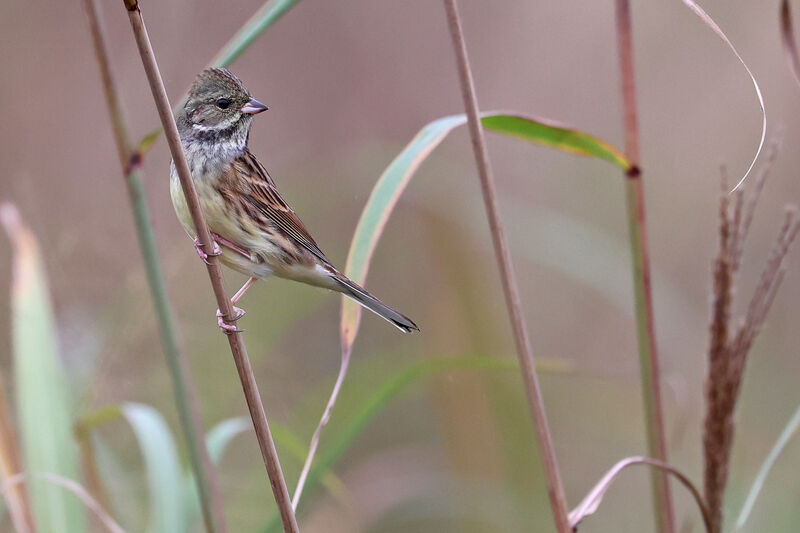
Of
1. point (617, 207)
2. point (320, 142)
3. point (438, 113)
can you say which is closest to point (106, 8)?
Result: point (320, 142)

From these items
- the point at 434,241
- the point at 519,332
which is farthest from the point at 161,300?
the point at 434,241

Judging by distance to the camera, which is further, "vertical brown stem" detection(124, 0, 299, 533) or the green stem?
the green stem

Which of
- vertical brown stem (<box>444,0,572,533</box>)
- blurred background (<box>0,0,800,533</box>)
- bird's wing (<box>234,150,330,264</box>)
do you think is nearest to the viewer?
vertical brown stem (<box>444,0,572,533</box>)

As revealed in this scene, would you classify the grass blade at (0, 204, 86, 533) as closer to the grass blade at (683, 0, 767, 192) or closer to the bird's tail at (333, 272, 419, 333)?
the bird's tail at (333, 272, 419, 333)

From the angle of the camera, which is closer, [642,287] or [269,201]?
[642,287]

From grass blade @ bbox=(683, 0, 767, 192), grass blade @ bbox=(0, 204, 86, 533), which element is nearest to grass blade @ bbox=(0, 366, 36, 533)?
grass blade @ bbox=(0, 204, 86, 533)

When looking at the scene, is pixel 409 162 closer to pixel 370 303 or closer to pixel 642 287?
pixel 370 303
